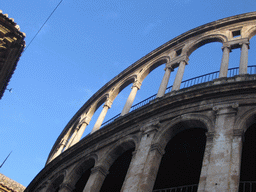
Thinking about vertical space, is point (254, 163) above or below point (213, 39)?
below

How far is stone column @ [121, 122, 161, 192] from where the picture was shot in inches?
472

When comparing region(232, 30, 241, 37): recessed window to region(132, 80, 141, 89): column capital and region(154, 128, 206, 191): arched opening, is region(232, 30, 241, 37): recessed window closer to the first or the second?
region(132, 80, 141, 89): column capital

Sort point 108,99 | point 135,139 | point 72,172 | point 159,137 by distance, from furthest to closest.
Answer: point 108,99 → point 72,172 → point 135,139 → point 159,137

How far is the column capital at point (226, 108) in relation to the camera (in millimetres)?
12102

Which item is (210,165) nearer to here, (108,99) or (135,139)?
(135,139)

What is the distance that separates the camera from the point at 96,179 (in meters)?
14.3

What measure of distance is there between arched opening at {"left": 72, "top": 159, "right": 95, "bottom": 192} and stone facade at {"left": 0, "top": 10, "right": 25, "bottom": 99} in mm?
5939

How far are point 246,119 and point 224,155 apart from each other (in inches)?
71.6

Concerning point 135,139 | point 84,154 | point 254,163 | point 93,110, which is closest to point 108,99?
point 93,110

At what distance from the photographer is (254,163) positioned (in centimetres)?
1208

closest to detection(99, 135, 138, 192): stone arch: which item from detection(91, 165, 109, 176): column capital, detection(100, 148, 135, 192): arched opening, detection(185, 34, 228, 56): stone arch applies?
detection(100, 148, 135, 192): arched opening

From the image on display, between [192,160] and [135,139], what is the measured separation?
258 cm

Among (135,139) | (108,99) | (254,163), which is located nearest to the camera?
(254,163)

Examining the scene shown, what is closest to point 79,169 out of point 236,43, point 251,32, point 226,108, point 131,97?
point 131,97
